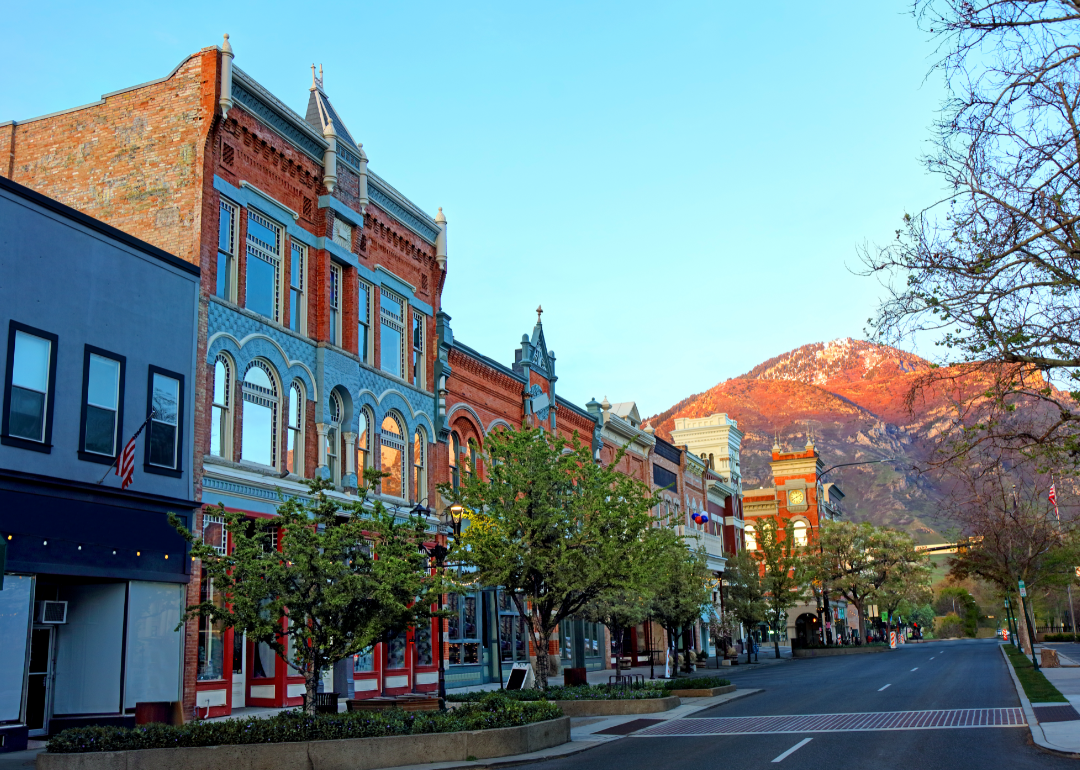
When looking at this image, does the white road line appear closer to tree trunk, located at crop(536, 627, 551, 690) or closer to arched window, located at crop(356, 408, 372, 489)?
tree trunk, located at crop(536, 627, 551, 690)

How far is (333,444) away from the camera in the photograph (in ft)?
93.7

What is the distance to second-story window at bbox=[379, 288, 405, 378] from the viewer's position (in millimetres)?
32094

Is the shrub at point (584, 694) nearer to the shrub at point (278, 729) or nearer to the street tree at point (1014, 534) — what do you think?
the shrub at point (278, 729)

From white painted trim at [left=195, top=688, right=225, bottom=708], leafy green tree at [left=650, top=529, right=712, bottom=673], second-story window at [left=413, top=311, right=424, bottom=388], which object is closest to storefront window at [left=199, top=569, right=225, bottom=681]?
white painted trim at [left=195, top=688, right=225, bottom=708]

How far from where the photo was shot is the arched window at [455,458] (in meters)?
35.0

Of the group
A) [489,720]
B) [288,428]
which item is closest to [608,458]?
[288,428]

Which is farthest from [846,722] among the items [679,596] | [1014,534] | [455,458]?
[1014,534]

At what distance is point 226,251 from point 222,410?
4151 mm

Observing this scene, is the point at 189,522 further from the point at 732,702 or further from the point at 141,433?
the point at 732,702

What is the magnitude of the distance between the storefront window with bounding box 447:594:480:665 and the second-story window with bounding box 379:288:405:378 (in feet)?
26.9

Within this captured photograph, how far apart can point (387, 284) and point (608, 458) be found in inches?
847

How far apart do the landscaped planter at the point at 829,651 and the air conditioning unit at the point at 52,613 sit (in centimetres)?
5350

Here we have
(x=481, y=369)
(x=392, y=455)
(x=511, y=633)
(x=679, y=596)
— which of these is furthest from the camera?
(x=481, y=369)

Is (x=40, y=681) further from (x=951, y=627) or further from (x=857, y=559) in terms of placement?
(x=951, y=627)
